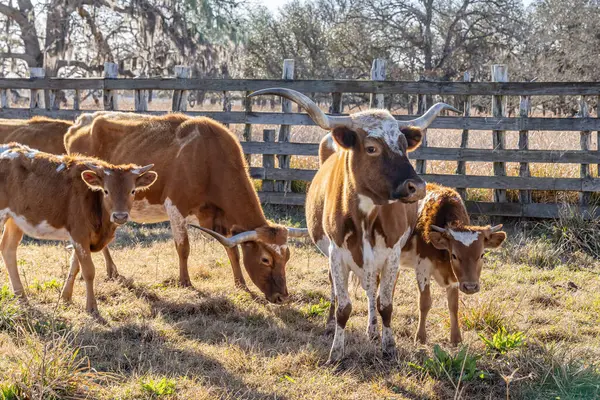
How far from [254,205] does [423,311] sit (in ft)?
7.08

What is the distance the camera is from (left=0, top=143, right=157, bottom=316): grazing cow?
6.09m

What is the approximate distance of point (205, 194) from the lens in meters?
7.30

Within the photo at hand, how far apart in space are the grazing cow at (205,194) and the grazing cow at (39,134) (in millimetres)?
1784

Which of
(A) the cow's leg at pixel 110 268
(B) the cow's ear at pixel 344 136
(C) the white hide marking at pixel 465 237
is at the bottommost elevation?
(A) the cow's leg at pixel 110 268

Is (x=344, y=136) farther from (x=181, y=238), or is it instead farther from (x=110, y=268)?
(x=110, y=268)

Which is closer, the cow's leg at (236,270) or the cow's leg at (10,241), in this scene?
the cow's leg at (10,241)

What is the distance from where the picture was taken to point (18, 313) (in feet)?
18.1

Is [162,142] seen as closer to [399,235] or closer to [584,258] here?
[399,235]

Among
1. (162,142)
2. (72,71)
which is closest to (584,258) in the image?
(162,142)

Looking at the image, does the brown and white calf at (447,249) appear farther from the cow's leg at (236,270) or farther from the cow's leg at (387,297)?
the cow's leg at (236,270)

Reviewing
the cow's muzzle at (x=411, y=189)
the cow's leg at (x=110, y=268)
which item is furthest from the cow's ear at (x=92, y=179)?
the cow's muzzle at (x=411, y=189)

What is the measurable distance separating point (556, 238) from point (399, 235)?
452 cm

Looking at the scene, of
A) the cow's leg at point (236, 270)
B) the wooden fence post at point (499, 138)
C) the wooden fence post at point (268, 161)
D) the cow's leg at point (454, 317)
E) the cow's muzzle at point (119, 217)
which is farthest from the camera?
the wooden fence post at point (268, 161)

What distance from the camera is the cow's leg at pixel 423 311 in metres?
5.74
